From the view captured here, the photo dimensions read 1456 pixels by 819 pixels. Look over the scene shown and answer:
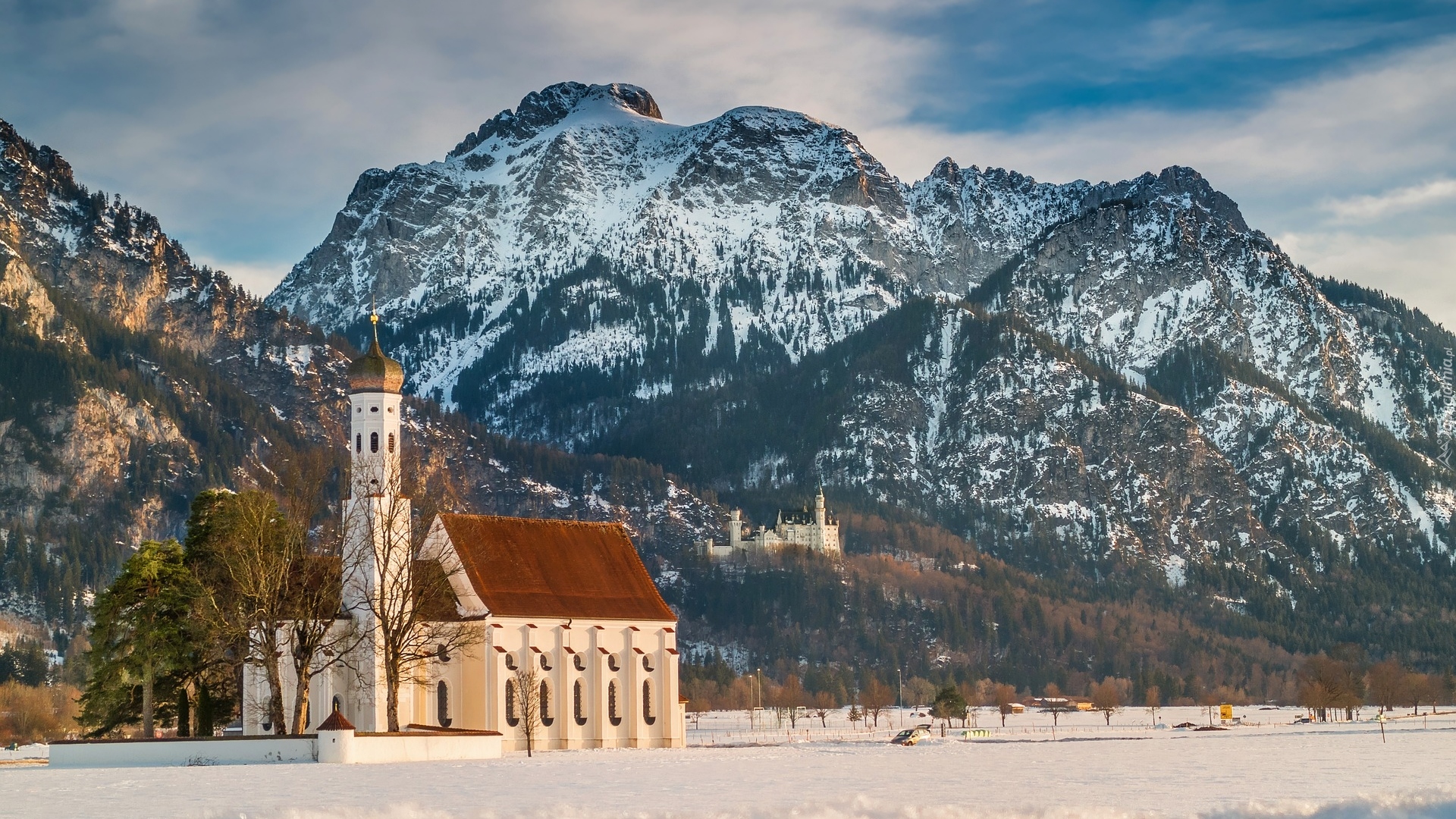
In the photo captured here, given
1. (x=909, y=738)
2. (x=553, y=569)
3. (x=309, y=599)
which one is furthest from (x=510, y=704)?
(x=909, y=738)

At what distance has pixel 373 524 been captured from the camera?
110688mm

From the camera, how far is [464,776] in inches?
3280

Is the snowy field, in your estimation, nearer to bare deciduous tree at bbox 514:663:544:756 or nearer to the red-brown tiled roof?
bare deciduous tree at bbox 514:663:544:756

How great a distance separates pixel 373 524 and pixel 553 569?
14.9 meters

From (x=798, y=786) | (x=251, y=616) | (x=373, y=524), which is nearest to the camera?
(x=798, y=786)

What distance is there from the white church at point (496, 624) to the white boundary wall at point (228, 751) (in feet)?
40.7

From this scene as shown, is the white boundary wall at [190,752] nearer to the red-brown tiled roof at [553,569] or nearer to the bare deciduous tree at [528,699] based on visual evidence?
the bare deciduous tree at [528,699]

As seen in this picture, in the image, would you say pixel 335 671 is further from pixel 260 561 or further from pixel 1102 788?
pixel 1102 788

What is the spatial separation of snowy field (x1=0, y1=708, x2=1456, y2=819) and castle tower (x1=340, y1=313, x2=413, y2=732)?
11.0 meters

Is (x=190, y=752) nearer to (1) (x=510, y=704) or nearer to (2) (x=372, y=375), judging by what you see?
(1) (x=510, y=704)

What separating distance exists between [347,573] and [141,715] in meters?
13.4

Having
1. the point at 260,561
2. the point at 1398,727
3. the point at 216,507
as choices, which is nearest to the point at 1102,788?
the point at 260,561

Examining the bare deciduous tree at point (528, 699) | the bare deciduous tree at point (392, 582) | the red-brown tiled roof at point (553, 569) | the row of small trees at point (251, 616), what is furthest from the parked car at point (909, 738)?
the row of small trees at point (251, 616)

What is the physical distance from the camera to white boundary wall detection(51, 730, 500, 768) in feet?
307
